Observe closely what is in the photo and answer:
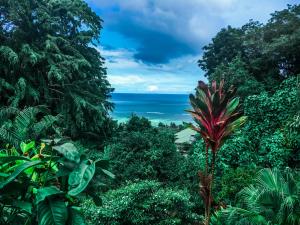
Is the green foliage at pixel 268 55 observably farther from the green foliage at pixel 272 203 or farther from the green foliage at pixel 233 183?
the green foliage at pixel 272 203

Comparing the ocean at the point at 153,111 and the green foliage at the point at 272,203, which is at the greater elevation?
the ocean at the point at 153,111

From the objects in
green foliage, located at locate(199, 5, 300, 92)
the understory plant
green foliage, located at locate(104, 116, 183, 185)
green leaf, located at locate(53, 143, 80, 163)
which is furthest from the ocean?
green leaf, located at locate(53, 143, 80, 163)

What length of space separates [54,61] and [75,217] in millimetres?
10299

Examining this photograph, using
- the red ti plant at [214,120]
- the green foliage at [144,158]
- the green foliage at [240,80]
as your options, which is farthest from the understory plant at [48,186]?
the green foliage at [240,80]

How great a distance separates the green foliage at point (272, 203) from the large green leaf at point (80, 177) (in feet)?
10.9

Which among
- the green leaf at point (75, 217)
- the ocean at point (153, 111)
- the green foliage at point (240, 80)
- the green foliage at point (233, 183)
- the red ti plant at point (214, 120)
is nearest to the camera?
the green leaf at point (75, 217)

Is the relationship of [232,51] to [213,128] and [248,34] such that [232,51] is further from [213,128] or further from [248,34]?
[213,128]

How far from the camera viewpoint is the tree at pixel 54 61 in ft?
36.7

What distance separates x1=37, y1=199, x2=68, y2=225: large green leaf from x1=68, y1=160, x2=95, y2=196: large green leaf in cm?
15

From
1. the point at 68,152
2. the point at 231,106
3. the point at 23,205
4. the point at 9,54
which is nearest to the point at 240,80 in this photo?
the point at 9,54

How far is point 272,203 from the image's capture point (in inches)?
191

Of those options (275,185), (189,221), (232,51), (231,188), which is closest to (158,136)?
(231,188)

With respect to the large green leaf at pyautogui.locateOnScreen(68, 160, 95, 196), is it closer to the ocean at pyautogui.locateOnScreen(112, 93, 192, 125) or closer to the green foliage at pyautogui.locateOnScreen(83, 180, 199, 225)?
the green foliage at pyautogui.locateOnScreen(83, 180, 199, 225)

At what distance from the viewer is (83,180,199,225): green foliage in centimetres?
573
